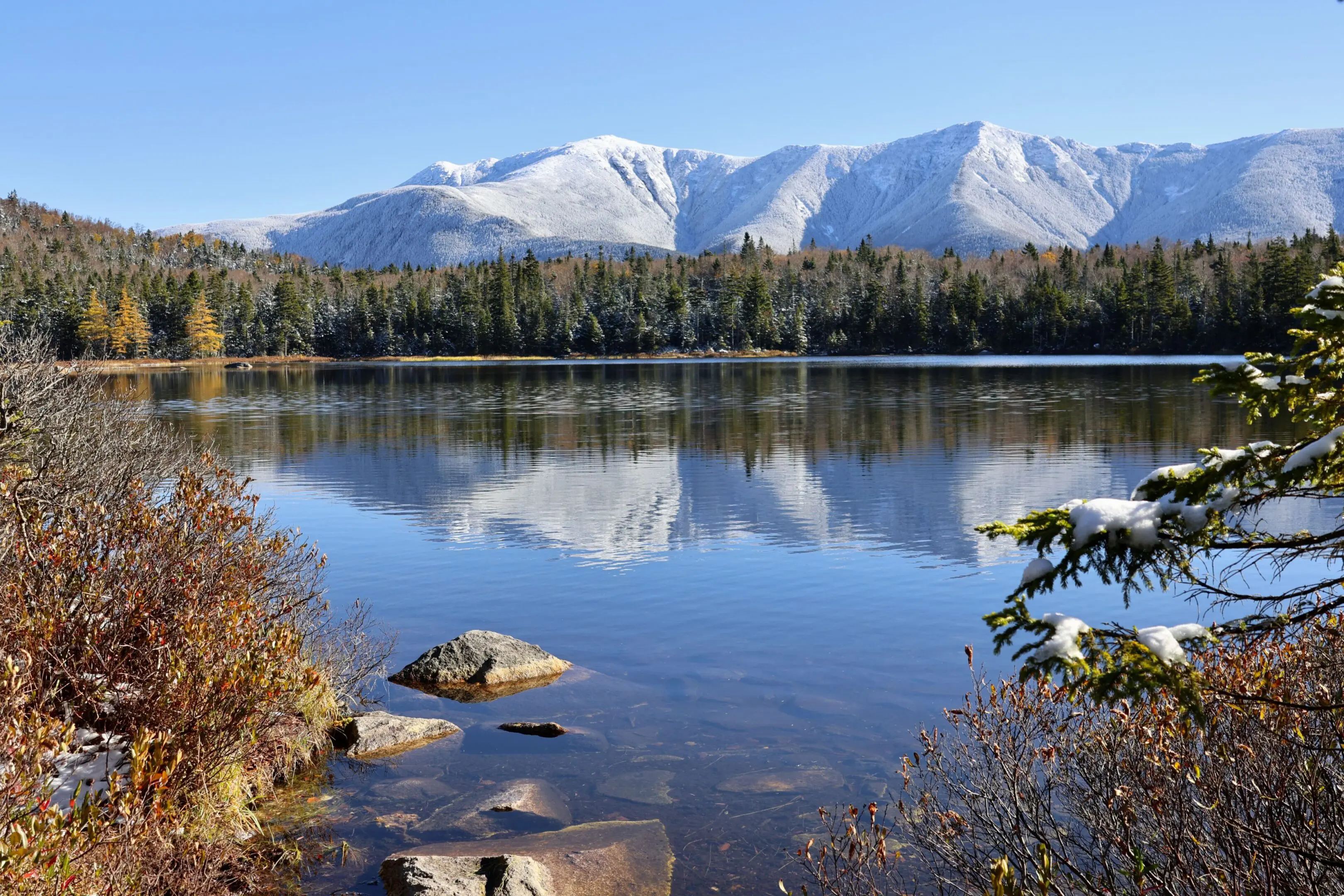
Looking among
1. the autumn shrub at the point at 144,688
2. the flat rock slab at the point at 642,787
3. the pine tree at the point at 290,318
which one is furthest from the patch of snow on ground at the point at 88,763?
the pine tree at the point at 290,318

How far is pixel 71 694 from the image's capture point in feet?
32.1

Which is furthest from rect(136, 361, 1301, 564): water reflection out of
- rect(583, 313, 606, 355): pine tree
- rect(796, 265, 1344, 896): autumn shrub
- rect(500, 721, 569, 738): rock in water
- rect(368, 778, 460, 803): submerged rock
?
rect(583, 313, 606, 355): pine tree

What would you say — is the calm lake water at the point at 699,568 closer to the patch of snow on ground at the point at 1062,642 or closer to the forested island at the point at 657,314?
the patch of snow on ground at the point at 1062,642

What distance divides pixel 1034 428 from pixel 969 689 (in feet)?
134

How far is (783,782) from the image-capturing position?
40.2 feet

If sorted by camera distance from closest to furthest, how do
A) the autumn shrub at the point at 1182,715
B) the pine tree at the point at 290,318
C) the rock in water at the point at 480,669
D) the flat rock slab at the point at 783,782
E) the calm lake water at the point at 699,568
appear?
the autumn shrub at the point at 1182,715 < the flat rock slab at the point at 783,782 < the calm lake water at the point at 699,568 < the rock in water at the point at 480,669 < the pine tree at the point at 290,318

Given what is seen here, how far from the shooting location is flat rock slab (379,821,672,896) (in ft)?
30.1

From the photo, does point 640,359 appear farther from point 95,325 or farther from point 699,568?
point 699,568

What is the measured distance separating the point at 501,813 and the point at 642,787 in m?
1.72

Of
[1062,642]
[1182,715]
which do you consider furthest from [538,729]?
[1062,642]

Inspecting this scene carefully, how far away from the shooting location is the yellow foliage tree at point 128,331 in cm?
16200

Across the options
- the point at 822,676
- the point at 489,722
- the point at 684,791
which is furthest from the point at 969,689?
the point at 489,722

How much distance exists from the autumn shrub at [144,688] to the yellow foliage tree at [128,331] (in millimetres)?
167341

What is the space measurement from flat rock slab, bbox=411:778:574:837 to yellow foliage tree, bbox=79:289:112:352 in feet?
550
